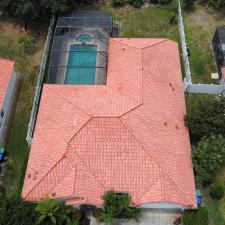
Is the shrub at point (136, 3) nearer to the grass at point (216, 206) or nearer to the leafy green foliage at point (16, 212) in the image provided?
the grass at point (216, 206)

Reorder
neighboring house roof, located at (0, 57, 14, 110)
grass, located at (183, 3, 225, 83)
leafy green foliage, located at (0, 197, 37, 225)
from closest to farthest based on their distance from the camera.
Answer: leafy green foliage, located at (0, 197, 37, 225)
neighboring house roof, located at (0, 57, 14, 110)
grass, located at (183, 3, 225, 83)

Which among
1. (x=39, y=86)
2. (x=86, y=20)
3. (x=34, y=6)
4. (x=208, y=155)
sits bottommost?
(x=208, y=155)

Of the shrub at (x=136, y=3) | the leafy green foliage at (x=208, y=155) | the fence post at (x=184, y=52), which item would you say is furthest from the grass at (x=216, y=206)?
the shrub at (x=136, y=3)

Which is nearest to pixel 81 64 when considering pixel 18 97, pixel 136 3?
pixel 18 97

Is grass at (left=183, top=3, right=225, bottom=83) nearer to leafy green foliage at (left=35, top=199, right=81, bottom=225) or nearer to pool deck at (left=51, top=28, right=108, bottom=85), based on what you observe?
pool deck at (left=51, top=28, right=108, bottom=85)

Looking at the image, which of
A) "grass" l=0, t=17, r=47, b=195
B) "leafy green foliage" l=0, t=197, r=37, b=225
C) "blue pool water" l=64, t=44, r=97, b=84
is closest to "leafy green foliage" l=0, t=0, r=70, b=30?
"grass" l=0, t=17, r=47, b=195

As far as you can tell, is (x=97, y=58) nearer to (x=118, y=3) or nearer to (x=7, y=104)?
(x=7, y=104)

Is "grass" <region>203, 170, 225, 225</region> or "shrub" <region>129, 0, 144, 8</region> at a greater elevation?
"shrub" <region>129, 0, 144, 8</region>
